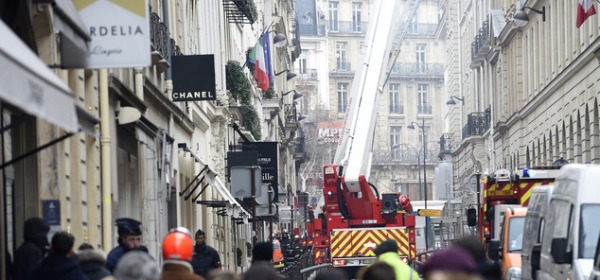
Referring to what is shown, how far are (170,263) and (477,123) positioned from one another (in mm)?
76025

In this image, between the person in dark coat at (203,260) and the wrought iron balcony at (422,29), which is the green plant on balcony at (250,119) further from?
the wrought iron balcony at (422,29)

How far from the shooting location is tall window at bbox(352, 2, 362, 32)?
151 m

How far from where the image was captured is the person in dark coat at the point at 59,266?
1310 cm

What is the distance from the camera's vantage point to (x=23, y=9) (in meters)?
17.3

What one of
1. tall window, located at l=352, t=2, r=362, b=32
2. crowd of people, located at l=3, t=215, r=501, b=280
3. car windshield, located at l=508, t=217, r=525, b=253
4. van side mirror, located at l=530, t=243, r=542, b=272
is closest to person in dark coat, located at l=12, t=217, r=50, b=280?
crowd of people, located at l=3, t=215, r=501, b=280

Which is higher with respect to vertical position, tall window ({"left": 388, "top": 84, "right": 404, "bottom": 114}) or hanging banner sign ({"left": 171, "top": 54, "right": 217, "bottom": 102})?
tall window ({"left": 388, "top": 84, "right": 404, "bottom": 114})

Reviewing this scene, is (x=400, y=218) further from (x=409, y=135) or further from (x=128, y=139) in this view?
(x=409, y=135)

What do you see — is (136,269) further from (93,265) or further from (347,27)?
(347,27)

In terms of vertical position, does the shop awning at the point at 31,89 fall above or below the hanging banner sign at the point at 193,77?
below

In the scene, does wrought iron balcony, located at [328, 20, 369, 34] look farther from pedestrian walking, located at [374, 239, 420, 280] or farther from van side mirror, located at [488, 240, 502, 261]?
pedestrian walking, located at [374, 239, 420, 280]

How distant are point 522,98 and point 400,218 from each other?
29.6 m

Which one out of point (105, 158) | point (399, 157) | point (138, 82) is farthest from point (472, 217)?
point (399, 157)

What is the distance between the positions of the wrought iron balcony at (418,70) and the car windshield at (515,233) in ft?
407

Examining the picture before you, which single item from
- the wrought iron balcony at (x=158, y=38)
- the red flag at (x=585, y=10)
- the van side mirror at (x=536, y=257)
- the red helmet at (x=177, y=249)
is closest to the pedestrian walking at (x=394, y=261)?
the red helmet at (x=177, y=249)
